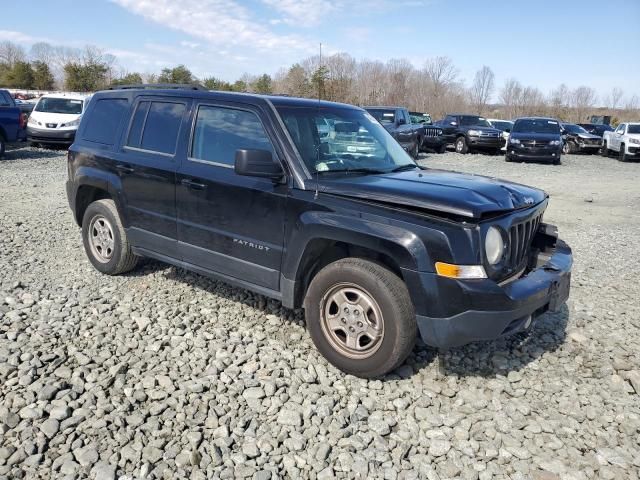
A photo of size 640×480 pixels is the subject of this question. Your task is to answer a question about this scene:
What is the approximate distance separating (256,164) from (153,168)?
1410mm

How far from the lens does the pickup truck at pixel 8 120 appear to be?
1427 cm

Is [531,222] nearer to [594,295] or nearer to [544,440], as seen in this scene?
[544,440]

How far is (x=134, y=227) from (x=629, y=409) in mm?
4246

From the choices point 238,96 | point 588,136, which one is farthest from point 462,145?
point 238,96

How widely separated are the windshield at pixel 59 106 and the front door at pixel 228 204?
48.7 feet

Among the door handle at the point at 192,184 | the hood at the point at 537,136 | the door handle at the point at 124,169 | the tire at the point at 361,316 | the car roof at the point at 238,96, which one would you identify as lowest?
the tire at the point at 361,316

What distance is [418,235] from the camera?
3.16 metres

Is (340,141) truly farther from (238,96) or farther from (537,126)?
(537,126)

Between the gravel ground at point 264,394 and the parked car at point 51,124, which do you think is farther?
the parked car at point 51,124

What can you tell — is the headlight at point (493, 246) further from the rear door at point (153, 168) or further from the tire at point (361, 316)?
the rear door at point (153, 168)

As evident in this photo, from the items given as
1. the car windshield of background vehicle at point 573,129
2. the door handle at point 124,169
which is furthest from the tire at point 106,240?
the car windshield of background vehicle at point 573,129

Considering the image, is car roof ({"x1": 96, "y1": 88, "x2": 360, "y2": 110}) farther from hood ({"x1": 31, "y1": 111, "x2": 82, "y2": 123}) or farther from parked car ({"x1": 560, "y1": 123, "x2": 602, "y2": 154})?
A: parked car ({"x1": 560, "y1": 123, "x2": 602, "y2": 154})

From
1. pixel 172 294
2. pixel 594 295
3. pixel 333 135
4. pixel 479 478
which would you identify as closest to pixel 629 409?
pixel 479 478

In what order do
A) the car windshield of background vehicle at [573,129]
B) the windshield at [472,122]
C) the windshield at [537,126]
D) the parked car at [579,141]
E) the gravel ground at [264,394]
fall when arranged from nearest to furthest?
the gravel ground at [264,394] < the windshield at [537,126] < the windshield at [472,122] < the parked car at [579,141] < the car windshield of background vehicle at [573,129]
